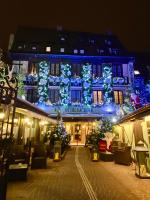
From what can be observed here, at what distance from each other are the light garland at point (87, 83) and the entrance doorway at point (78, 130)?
10.6 ft

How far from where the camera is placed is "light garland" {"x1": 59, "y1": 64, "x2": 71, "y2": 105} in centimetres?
2698

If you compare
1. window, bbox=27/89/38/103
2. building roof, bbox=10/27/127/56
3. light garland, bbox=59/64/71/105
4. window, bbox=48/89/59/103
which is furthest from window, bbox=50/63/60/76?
window, bbox=27/89/38/103

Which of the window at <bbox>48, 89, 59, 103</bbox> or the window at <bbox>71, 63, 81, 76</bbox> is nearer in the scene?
the window at <bbox>48, 89, 59, 103</bbox>

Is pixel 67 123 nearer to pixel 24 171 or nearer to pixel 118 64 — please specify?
pixel 118 64

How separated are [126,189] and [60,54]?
23.3m

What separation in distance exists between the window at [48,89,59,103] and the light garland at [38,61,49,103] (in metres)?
0.58

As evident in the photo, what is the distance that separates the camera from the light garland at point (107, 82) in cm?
2728

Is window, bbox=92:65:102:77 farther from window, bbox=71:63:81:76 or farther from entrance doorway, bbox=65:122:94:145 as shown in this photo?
entrance doorway, bbox=65:122:94:145

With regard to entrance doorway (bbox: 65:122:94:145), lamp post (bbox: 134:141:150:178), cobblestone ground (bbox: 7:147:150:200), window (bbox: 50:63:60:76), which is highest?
window (bbox: 50:63:60:76)

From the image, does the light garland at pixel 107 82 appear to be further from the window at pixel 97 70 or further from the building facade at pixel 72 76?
the window at pixel 97 70

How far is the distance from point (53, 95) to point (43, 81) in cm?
224

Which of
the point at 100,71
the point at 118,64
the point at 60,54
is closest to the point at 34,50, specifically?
the point at 60,54

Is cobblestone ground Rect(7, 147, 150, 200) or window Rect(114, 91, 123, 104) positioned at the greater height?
window Rect(114, 91, 123, 104)

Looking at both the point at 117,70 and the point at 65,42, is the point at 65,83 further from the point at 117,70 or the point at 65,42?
the point at 117,70
